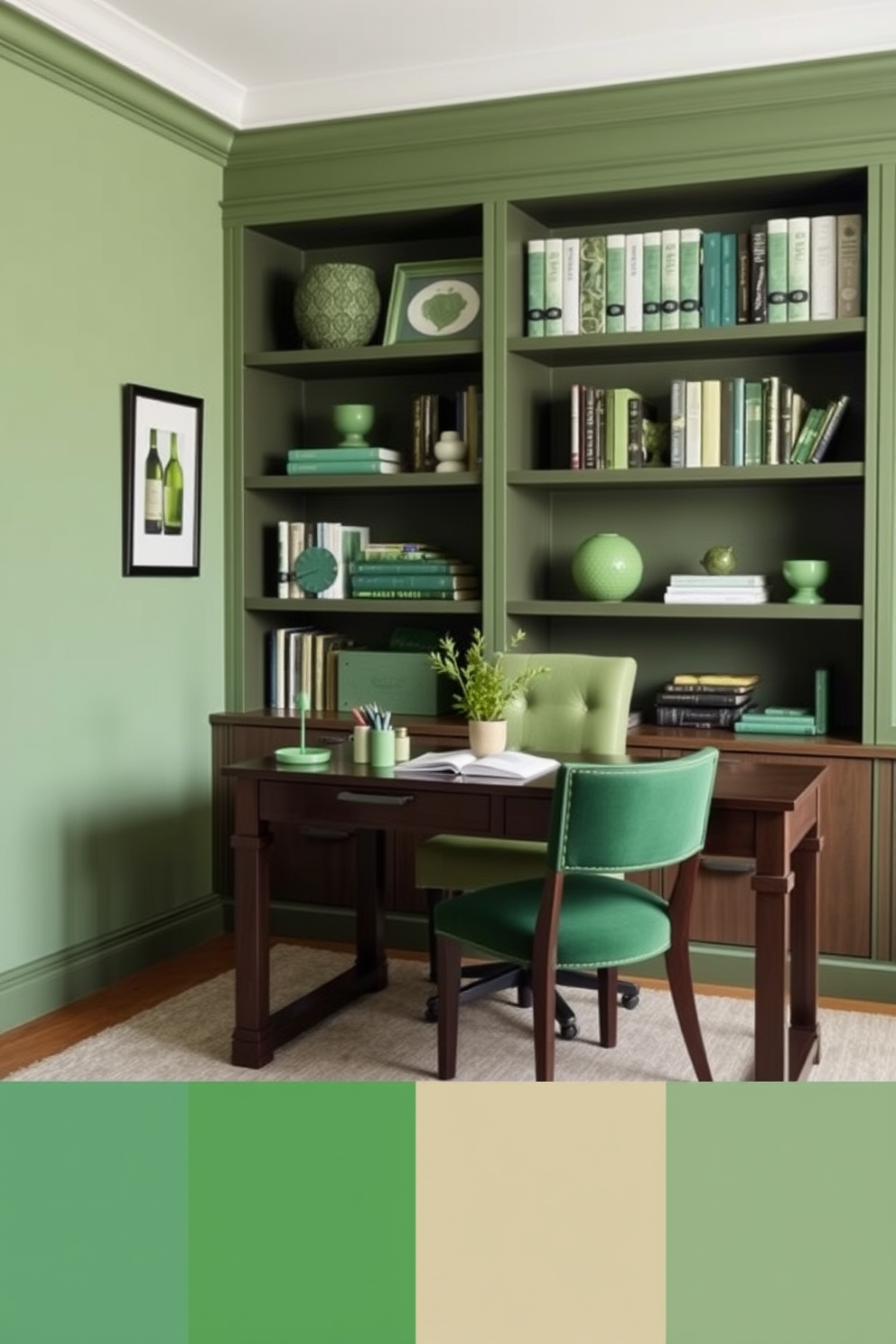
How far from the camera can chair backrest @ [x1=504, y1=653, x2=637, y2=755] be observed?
397cm

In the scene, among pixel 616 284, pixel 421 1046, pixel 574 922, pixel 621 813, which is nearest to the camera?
pixel 621 813

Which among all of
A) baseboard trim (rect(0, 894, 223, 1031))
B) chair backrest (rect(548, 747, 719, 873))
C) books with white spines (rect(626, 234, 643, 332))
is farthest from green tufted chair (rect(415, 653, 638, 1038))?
books with white spines (rect(626, 234, 643, 332))

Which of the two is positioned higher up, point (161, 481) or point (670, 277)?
point (670, 277)

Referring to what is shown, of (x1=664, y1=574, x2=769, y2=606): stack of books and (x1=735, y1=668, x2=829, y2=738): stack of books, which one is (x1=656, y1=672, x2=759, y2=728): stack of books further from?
(x1=664, y1=574, x2=769, y2=606): stack of books

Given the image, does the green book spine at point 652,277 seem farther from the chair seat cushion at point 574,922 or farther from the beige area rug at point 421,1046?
the beige area rug at point 421,1046

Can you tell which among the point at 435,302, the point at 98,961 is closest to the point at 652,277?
the point at 435,302

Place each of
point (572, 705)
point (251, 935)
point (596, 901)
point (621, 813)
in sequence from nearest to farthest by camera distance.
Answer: point (621, 813), point (596, 901), point (251, 935), point (572, 705)

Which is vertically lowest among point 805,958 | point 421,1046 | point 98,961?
point 421,1046

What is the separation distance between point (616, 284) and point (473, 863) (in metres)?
1.92

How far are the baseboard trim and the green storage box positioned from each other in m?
0.89

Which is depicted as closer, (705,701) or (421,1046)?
(421,1046)

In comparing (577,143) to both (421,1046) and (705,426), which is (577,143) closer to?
(705,426)

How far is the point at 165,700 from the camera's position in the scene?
180 inches

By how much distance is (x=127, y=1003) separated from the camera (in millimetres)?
4121
